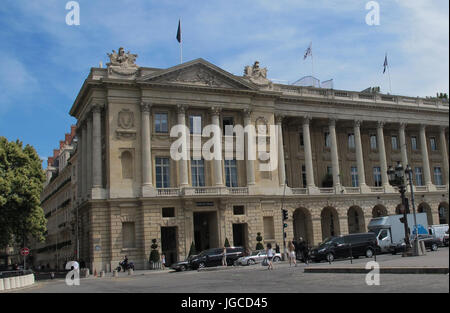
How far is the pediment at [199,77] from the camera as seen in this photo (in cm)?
5211

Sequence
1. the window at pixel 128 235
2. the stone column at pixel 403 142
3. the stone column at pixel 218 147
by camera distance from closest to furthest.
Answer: the window at pixel 128 235, the stone column at pixel 218 147, the stone column at pixel 403 142

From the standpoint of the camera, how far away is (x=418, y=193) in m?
65.6

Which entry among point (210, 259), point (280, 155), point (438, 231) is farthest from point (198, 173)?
point (438, 231)

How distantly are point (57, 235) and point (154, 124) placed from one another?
39.3m

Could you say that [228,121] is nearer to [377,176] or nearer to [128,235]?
[128,235]

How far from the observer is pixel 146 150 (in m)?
50.8

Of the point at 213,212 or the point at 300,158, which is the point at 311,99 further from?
the point at 213,212

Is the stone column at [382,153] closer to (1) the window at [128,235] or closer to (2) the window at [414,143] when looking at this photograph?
(2) the window at [414,143]

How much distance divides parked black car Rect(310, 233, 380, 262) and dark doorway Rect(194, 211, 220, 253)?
50.9 feet

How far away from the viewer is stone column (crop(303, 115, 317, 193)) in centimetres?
5972

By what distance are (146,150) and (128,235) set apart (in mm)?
8323

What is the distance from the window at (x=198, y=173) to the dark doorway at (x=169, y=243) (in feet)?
17.3

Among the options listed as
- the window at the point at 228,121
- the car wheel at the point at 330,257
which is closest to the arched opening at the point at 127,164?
the window at the point at 228,121
